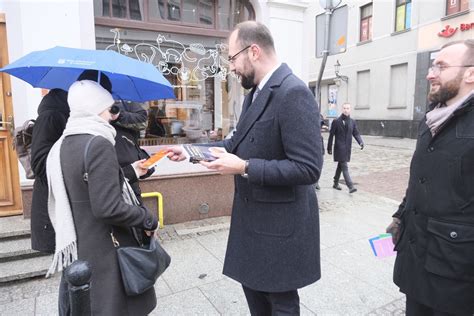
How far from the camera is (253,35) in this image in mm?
1842

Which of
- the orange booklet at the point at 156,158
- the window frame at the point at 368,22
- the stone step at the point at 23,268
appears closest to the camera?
the orange booklet at the point at 156,158

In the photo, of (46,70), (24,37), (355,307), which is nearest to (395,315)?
(355,307)

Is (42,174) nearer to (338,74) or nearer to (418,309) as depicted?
(418,309)

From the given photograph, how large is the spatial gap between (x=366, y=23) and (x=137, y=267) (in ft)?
72.2

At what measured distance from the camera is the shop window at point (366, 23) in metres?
20.3

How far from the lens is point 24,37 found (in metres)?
3.89

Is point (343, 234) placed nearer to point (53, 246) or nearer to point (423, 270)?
point (423, 270)

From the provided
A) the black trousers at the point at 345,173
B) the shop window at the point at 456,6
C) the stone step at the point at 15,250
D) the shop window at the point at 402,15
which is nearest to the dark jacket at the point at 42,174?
the stone step at the point at 15,250

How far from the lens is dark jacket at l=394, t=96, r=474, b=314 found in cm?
178

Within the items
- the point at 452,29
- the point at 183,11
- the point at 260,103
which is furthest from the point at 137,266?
the point at 452,29

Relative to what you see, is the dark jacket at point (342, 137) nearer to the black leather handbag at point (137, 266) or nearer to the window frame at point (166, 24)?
the window frame at point (166, 24)

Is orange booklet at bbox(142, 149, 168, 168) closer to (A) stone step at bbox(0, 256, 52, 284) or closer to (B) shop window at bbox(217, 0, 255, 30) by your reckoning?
(A) stone step at bbox(0, 256, 52, 284)

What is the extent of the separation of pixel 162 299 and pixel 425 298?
7.08ft

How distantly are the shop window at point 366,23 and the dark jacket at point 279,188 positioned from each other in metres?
21.0
